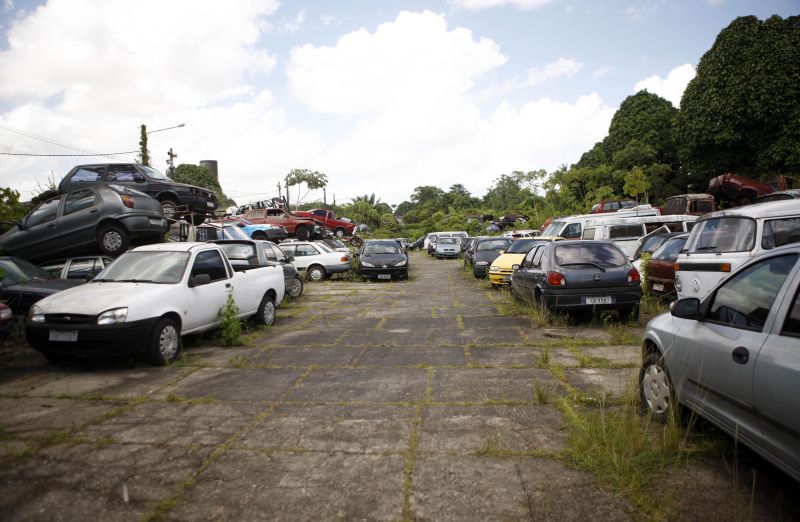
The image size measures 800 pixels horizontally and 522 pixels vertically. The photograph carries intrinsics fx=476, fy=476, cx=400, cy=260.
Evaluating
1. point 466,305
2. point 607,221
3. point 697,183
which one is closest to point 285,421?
point 466,305

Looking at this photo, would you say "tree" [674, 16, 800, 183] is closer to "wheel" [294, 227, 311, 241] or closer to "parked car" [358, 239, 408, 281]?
"parked car" [358, 239, 408, 281]

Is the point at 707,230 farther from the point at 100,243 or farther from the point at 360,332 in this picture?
the point at 100,243

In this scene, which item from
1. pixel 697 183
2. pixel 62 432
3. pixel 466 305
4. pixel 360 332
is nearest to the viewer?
pixel 62 432

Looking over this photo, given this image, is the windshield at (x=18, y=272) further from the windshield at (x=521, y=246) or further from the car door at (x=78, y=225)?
the windshield at (x=521, y=246)

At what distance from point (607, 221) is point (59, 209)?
14065 mm

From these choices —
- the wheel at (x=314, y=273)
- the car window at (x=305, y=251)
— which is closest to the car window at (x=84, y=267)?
the car window at (x=305, y=251)

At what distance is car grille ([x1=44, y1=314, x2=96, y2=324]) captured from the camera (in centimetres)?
573

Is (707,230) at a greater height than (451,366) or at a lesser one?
greater

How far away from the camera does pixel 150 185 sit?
1407 cm

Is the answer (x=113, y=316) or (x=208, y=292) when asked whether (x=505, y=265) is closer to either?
(x=208, y=292)

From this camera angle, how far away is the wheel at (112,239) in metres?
9.91

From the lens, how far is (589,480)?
10.1 feet

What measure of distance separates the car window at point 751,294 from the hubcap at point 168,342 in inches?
237

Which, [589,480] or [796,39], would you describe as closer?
[589,480]
